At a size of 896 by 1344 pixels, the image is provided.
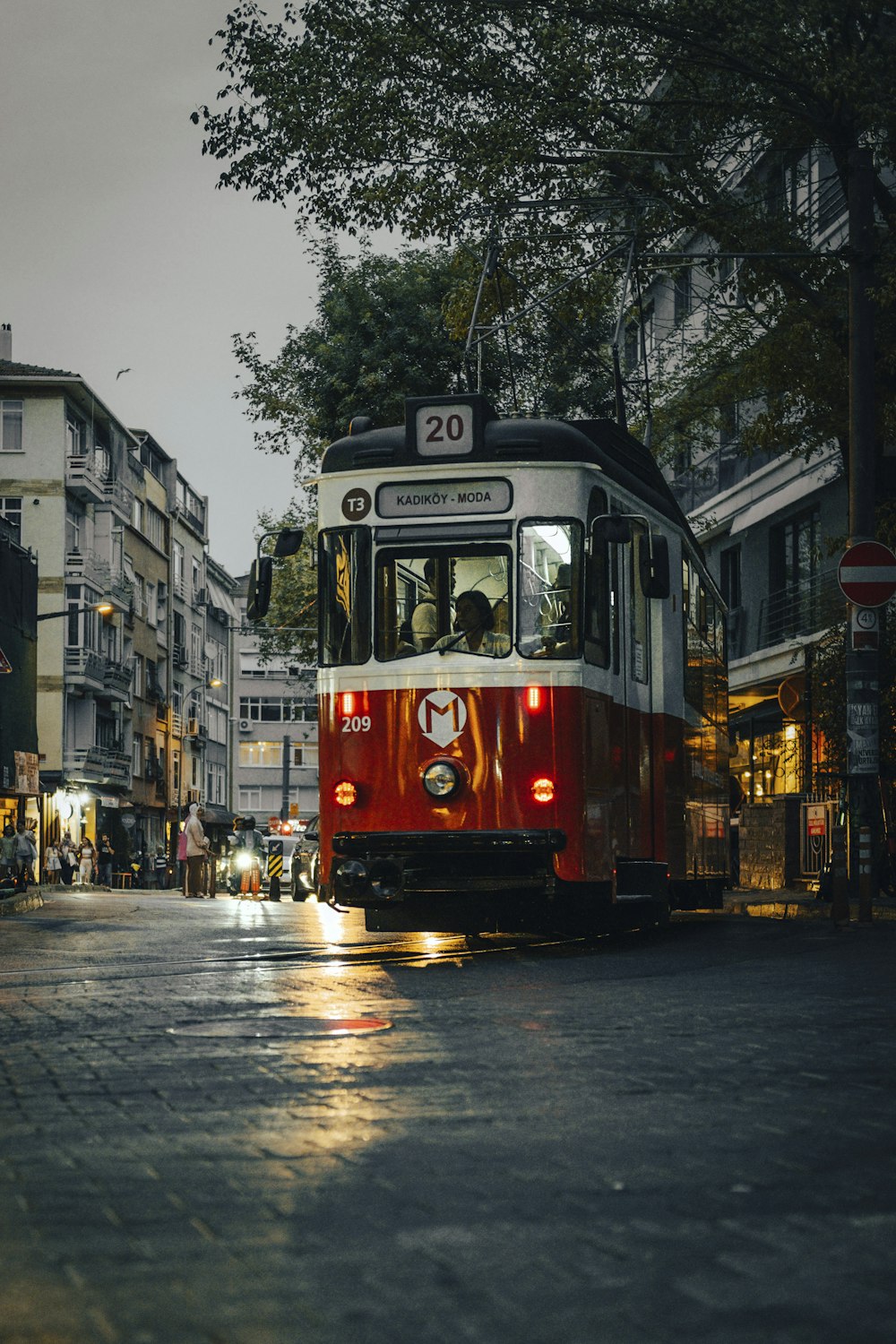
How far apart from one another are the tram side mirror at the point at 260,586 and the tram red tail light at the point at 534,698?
1992mm

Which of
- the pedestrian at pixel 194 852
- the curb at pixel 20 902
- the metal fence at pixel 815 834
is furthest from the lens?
the pedestrian at pixel 194 852

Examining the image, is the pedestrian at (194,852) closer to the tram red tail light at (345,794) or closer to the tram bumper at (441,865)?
the tram red tail light at (345,794)

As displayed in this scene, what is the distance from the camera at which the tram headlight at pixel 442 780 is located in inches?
538

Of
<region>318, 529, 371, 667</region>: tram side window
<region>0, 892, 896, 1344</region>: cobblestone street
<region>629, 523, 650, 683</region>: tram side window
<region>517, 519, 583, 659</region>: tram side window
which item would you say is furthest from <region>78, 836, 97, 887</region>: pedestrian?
<region>0, 892, 896, 1344</region>: cobblestone street

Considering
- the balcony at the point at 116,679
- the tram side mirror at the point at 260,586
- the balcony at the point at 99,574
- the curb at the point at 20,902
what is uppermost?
the balcony at the point at 99,574

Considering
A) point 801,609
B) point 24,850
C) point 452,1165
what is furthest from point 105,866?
point 452,1165

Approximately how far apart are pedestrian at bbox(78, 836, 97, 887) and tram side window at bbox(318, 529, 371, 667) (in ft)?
156

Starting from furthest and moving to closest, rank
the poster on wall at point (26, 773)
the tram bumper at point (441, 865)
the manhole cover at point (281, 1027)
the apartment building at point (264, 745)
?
the apartment building at point (264, 745) < the poster on wall at point (26, 773) < the tram bumper at point (441, 865) < the manhole cover at point (281, 1027)

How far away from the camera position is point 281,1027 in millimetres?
8836

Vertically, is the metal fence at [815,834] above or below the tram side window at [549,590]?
below

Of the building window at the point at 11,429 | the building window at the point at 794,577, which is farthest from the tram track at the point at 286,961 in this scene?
the building window at the point at 11,429

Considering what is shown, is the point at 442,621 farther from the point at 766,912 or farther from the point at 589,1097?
the point at 766,912

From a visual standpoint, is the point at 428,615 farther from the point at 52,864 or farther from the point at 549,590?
the point at 52,864

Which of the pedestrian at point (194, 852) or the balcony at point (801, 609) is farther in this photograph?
the pedestrian at point (194, 852)
